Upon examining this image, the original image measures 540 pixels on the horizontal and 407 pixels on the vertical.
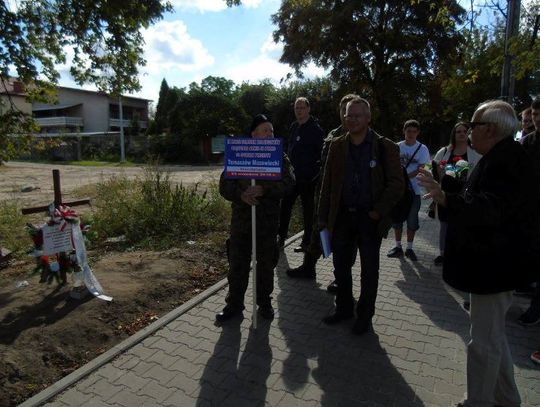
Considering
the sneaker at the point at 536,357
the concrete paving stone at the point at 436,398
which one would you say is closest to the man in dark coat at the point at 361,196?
the concrete paving stone at the point at 436,398

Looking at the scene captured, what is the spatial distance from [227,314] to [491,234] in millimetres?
2676

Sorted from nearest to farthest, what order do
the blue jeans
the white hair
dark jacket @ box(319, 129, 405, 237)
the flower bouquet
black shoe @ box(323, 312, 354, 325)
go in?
the white hair, the flower bouquet, dark jacket @ box(319, 129, 405, 237), black shoe @ box(323, 312, 354, 325), the blue jeans

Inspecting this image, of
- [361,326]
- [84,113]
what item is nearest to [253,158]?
[361,326]

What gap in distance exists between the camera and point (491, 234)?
231cm

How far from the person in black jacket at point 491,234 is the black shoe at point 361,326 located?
135cm

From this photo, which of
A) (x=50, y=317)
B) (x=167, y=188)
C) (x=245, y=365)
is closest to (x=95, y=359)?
(x=50, y=317)

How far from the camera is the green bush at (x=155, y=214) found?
733cm

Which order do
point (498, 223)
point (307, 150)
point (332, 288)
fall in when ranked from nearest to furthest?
1. point (498, 223)
2. point (332, 288)
3. point (307, 150)

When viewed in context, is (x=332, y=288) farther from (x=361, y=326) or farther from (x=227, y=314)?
(x=227, y=314)

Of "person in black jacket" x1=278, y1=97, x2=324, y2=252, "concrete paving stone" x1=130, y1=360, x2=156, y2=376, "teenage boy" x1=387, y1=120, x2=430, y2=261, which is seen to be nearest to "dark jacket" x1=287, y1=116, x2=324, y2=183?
"person in black jacket" x1=278, y1=97, x2=324, y2=252

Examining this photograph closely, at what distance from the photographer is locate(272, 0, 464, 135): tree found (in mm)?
18609

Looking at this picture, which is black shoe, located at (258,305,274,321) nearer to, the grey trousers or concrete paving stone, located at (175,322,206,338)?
concrete paving stone, located at (175,322,206,338)

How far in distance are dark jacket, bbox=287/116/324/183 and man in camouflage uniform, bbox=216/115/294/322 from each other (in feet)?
5.05

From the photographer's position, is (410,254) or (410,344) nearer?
(410,344)
